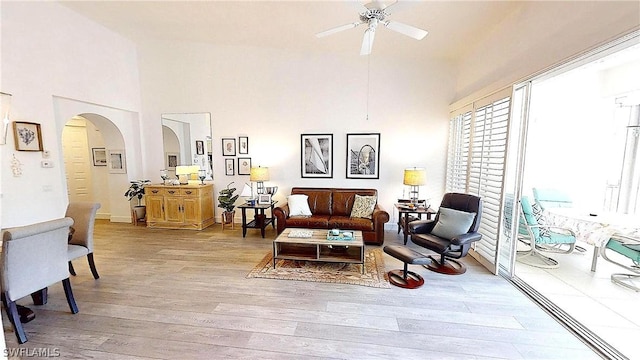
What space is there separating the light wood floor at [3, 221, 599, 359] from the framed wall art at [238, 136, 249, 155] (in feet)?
8.79

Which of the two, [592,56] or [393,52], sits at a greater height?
[393,52]

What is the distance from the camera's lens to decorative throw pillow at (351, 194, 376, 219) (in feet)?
15.5

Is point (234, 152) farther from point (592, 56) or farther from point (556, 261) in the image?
point (556, 261)

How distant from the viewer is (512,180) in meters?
3.21

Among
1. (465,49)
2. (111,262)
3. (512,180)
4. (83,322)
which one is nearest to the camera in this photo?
(83,322)

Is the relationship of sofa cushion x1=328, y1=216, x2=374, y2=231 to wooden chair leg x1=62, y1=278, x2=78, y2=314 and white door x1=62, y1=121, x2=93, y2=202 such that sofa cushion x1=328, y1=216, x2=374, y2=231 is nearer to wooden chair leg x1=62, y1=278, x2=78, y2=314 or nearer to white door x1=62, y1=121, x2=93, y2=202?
wooden chair leg x1=62, y1=278, x2=78, y2=314

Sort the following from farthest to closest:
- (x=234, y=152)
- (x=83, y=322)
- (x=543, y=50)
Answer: (x=234, y=152), (x=543, y=50), (x=83, y=322)

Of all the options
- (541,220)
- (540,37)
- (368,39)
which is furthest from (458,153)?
(368,39)

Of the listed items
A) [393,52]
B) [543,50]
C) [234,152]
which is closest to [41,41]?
[234,152]

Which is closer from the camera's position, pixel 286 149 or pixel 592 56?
pixel 592 56

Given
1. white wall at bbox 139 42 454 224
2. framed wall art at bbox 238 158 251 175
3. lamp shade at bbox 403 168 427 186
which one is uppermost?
white wall at bbox 139 42 454 224

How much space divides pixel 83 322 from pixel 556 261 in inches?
228

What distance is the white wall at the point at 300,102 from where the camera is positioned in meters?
5.07

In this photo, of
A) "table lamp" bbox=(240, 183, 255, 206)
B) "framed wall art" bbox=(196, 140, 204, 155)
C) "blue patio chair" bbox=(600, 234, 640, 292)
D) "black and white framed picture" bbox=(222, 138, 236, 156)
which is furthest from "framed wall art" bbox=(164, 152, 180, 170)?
"blue patio chair" bbox=(600, 234, 640, 292)
